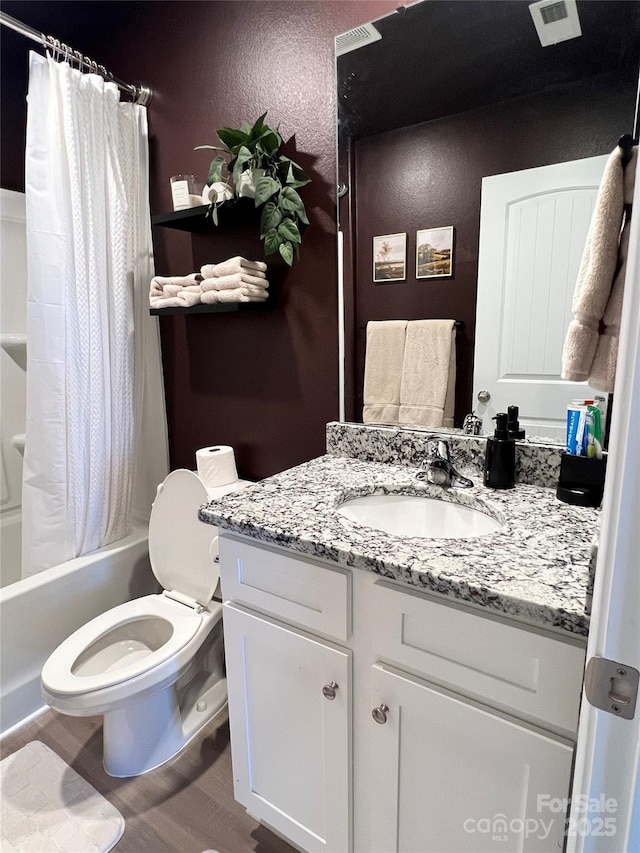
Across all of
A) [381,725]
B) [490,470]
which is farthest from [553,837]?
[490,470]

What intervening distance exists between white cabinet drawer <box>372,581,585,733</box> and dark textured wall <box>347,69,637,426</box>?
24.8 inches

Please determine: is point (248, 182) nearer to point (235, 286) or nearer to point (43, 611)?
point (235, 286)

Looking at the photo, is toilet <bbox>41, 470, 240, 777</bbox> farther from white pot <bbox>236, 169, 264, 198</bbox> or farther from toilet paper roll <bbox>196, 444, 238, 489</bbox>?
white pot <bbox>236, 169, 264, 198</bbox>

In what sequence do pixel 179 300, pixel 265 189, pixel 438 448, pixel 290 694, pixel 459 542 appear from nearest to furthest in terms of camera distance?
pixel 459 542 < pixel 290 694 < pixel 438 448 < pixel 265 189 < pixel 179 300

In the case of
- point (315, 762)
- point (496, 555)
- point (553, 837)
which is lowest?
point (315, 762)

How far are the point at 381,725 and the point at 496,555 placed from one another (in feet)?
1.32

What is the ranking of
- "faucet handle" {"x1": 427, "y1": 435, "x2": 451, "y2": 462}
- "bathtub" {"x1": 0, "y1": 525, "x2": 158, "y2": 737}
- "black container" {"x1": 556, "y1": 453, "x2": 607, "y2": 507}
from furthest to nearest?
"bathtub" {"x1": 0, "y1": 525, "x2": 158, "y2": 737}
"faucet handle" {"x1": 427, "y1": 435, "x2": 451, "y2": 462}
"black container" {"x1": 556, "y1": 453, "x2": 607, "y2": 507}

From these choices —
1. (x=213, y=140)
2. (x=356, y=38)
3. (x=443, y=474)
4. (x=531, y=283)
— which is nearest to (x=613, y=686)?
(x=443, y=474)

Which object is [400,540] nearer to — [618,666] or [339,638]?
[339,638]

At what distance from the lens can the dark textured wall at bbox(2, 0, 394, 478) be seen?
1.43 metres

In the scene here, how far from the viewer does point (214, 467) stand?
167 centimetres

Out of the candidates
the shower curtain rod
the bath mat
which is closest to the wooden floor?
the bath mat

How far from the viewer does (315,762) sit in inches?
40.0

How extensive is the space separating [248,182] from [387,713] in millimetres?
1419
